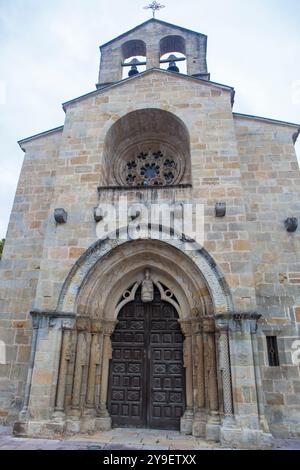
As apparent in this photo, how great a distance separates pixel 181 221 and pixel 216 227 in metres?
0.70

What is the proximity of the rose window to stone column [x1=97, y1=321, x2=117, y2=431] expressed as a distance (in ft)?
12.0

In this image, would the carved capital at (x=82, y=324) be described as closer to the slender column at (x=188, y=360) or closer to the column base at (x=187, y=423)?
the slender column at (x=188, y=360)

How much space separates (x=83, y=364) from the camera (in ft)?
19.1

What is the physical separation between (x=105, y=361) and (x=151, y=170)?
4.83 m

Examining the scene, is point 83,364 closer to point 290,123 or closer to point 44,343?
point 44,343

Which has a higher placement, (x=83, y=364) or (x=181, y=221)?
(x=181, y=221)

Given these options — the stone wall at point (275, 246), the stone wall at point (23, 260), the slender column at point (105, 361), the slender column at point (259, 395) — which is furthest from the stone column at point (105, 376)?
the stone wall at point (275, 246)

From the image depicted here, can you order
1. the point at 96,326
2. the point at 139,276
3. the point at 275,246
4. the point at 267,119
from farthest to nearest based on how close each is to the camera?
1. the point at 267,119
2. the point at 139,276
3. the point at 275,246
4. the point at 96,326

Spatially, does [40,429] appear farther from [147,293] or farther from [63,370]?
[147,293]

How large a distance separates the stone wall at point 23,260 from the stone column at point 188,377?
Result: 126 inches

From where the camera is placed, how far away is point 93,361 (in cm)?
599

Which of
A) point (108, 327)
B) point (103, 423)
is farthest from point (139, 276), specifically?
point (103, 423)

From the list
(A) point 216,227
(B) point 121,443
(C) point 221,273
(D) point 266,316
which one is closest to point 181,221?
(A) point 216,227

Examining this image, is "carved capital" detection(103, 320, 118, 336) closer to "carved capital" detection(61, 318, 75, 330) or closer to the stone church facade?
the stone church facade
